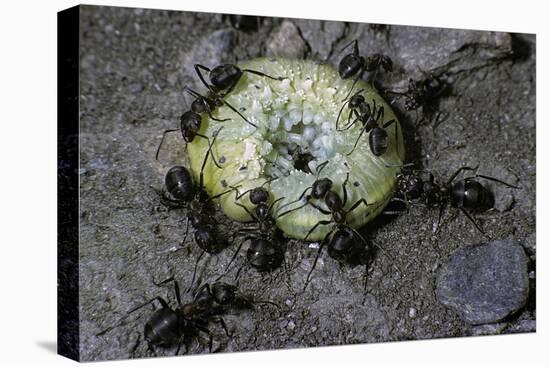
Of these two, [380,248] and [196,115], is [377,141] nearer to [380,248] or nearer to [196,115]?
[380,248]

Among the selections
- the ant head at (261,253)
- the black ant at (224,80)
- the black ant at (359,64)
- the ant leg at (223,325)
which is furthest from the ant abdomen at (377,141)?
the ant leg at (223,325)

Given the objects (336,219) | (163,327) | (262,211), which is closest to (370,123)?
(336,219)

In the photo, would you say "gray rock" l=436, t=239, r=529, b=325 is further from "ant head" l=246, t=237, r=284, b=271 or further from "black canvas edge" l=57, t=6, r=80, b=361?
"black canvas edge" l=57, t=6, r=80, b=361

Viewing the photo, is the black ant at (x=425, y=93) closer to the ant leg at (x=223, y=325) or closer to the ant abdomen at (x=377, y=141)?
the ant abdomen at (x=377, y=141)

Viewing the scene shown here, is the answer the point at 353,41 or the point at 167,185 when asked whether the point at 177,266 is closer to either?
the point at 167,185

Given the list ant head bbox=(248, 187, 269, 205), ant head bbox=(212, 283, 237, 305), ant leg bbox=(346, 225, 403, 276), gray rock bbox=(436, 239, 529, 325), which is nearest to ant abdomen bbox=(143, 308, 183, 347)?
ant head bbox=(212, 283, 237, 305)

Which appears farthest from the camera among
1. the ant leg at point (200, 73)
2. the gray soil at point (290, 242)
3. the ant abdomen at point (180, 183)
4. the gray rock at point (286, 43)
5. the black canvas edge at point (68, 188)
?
the gray rock at point (286, 43)

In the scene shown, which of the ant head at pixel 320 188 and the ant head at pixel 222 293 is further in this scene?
the ant head at pixel 320 188
